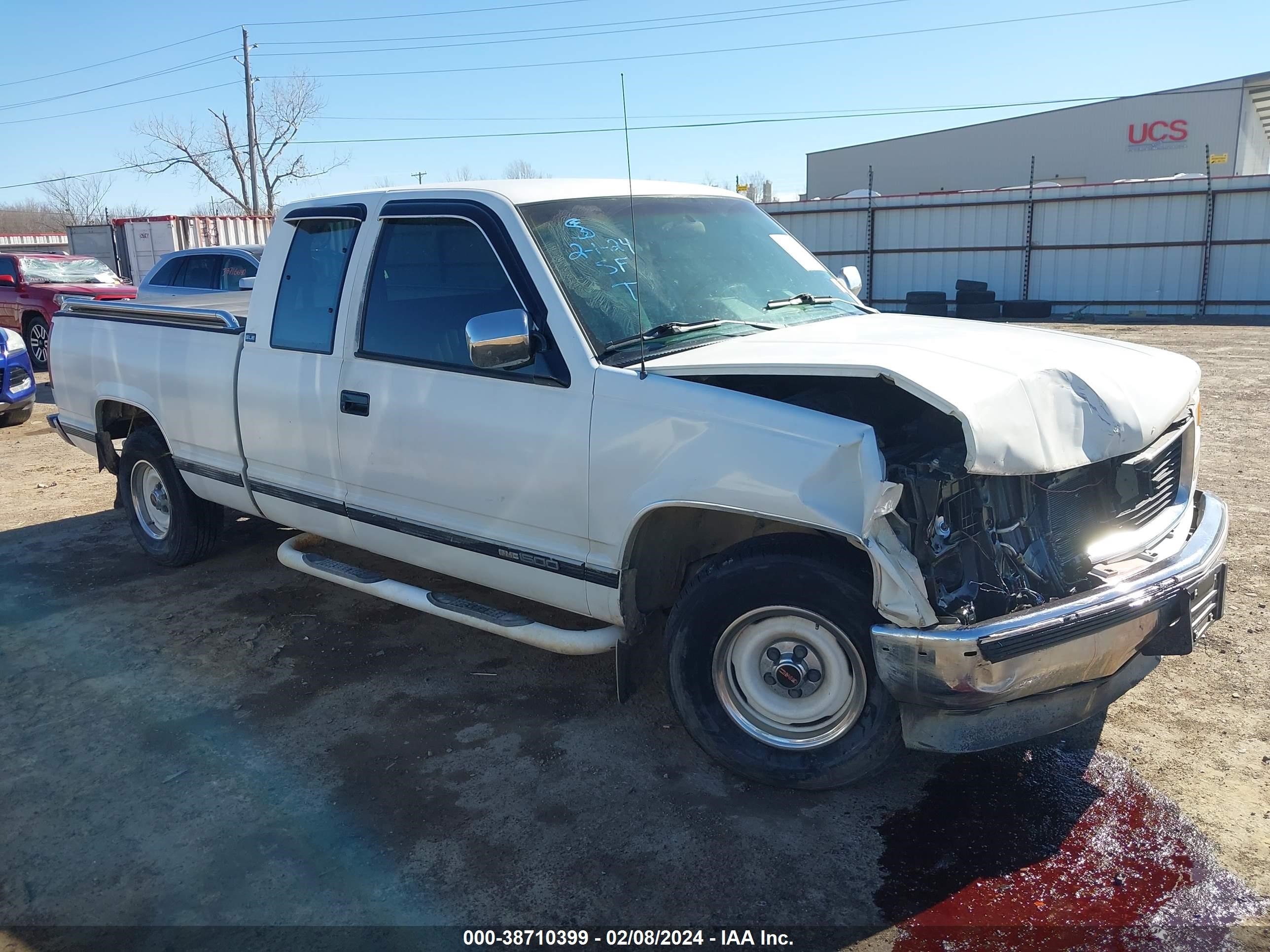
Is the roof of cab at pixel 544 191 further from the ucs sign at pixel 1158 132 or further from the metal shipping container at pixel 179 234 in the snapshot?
the ucs sign at pixel 1158 132

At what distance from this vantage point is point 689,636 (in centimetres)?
348

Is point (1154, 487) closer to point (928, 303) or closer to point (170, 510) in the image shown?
point (170, 510)

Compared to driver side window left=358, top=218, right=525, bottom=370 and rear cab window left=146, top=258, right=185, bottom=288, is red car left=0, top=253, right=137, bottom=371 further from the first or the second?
driver side window left=358, top=218, right=525, bottom=370

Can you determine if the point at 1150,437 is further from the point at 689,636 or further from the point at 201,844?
the point at 201,844

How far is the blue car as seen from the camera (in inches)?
439

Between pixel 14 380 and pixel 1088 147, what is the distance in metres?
37.2

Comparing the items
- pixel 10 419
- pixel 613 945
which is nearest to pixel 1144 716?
pixel 613 945

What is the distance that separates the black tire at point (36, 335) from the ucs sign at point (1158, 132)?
35.5 meters

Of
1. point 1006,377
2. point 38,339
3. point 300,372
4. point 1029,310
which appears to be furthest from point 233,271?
point 1029,310

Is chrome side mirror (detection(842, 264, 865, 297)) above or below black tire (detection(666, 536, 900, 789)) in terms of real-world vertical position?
above

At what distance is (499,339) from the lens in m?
3.49

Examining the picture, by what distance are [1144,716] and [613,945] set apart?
2430mm

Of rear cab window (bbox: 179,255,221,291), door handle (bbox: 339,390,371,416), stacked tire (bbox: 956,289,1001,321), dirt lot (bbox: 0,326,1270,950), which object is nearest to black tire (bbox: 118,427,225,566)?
dirt lot (bbox: 0,326,1270,950)

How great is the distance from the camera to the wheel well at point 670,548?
358 cm
